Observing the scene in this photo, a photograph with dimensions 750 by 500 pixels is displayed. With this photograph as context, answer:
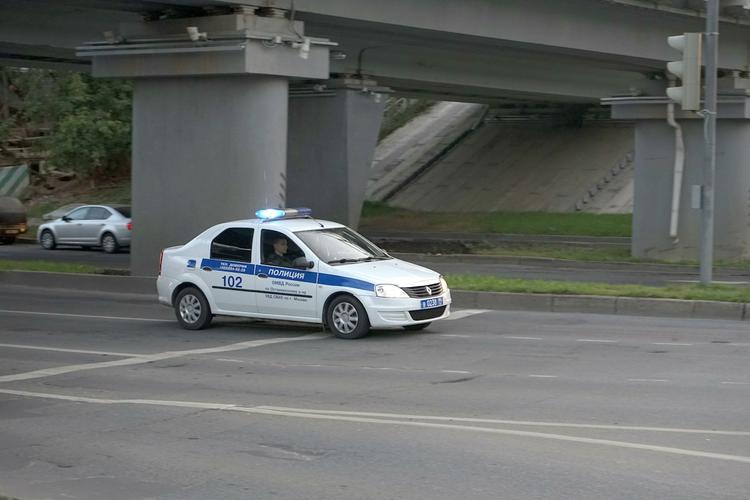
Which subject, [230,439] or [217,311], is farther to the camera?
[217,311]

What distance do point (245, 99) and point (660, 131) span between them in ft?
45.0

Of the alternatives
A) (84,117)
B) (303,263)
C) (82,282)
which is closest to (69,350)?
(303,263)

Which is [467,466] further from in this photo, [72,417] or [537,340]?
[537,340]

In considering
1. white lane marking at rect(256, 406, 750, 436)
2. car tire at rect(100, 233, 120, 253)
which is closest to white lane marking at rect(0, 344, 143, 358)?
white lane marking at rect(256, 406, 750, 436)

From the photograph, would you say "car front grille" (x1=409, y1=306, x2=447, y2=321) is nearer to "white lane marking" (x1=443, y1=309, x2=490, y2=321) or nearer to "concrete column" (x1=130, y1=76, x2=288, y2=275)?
"white lane marking" (x1=443, y1=309, x2=490, y2=321)

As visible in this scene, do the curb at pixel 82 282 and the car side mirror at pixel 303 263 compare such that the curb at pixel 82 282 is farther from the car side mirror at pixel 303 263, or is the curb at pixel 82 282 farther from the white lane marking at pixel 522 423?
the white lane marking at pixel 522 423

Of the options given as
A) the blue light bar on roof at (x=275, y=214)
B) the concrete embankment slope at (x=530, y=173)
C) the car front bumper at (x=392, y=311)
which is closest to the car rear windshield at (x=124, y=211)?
the concrete embankment slope at (x=530, y=173)

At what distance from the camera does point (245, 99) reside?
2105cm

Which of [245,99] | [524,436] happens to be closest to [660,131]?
[245,99]

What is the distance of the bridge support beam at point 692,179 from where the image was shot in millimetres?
30125

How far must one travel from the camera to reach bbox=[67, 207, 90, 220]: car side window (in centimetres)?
3581

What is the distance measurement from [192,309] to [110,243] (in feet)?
64.1

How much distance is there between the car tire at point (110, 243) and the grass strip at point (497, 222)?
33.3 ft

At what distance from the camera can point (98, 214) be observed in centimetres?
3547
